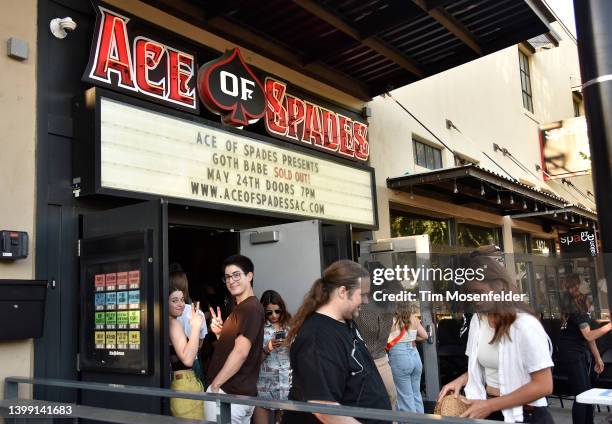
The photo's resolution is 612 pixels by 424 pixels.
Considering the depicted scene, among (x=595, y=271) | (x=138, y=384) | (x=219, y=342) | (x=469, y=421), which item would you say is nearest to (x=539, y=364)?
(x=469, y=421)

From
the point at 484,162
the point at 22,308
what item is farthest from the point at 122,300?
the point at 484,162

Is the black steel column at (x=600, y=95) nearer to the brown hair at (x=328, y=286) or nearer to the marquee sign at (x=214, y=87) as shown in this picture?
the brown hair at (x=328, y=286)

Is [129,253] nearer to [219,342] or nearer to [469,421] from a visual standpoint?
[219,342]

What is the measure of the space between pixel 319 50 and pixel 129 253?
4341mm

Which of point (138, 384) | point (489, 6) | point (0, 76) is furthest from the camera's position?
point (489, 6)

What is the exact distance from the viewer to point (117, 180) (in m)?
5.10

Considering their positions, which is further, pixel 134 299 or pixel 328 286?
pixel 134 299

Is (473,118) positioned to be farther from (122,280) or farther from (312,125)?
(122,280)

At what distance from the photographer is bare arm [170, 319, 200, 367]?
14.4ft

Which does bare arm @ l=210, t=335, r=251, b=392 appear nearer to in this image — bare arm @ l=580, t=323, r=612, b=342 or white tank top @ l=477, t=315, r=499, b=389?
white tank top @ l=477, t=315, r=499, b=389

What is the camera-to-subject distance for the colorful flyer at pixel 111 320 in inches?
183

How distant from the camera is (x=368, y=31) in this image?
7.39 m

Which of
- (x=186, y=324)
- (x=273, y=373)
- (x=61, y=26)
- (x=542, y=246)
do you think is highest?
(x=61, y=26)

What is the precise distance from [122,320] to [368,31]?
15.5 ft
